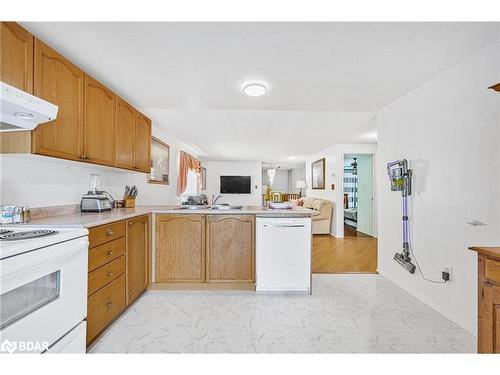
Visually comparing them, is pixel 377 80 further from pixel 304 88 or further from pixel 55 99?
pixel 55 99

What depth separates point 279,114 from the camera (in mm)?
3393

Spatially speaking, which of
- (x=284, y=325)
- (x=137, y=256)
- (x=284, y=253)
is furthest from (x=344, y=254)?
(x=137, y=256)

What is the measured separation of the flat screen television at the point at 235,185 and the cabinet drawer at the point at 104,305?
22.8 feet

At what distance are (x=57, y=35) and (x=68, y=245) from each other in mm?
1390

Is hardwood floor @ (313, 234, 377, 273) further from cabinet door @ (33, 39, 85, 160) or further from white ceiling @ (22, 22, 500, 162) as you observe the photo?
cabinet door @ (33, 39, 85, 160)

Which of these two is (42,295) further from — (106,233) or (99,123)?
(99,123)

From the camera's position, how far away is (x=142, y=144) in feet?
9.57

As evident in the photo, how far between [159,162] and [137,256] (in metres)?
2.24

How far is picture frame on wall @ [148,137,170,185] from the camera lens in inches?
151

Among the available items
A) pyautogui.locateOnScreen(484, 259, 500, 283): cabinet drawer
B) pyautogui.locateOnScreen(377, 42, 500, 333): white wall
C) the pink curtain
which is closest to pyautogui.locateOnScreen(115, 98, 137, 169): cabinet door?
the pink curtain

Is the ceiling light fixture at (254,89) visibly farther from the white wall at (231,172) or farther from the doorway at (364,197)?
the white wall at (231,172)

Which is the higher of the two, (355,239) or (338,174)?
(338,174)

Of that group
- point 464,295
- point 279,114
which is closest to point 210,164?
point 279,114

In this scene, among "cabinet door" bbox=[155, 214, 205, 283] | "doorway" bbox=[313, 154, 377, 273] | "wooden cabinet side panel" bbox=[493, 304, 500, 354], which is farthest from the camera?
"doorway" bbox=[313, 154, 377, 273]
